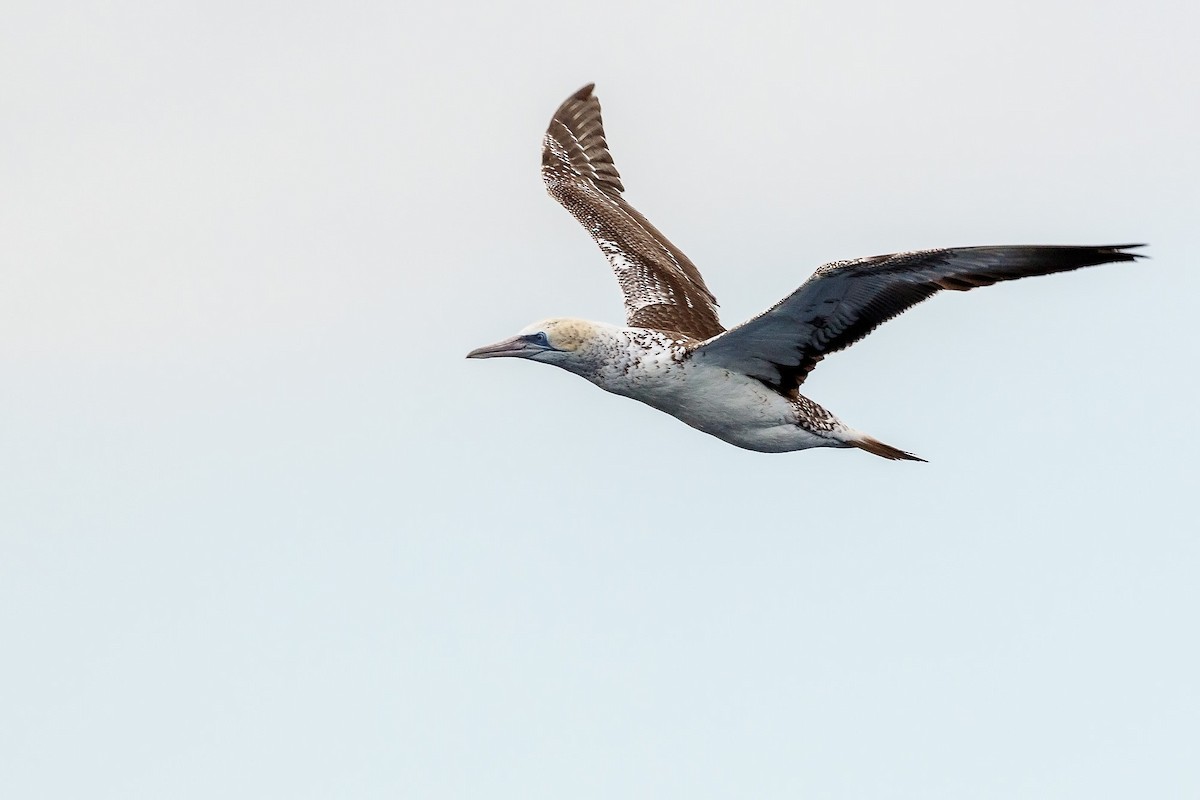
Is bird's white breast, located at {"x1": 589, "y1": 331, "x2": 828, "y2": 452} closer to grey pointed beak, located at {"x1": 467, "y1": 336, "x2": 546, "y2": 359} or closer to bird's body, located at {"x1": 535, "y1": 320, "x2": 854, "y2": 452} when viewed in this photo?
bird's body, located at {"x1": 535, "y1": 320, "x2": 854, "y2": 452}

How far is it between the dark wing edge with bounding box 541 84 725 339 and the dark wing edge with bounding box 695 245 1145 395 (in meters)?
2.66

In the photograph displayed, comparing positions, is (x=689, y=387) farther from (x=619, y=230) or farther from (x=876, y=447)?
(x=619, y=230)

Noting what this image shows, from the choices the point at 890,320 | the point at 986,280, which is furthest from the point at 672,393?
the point at 986,280

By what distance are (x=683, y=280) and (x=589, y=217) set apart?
235 centimetres

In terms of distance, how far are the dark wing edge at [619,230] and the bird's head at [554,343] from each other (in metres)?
2.51

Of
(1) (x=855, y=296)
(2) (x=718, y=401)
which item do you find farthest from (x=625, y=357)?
(1) (x=855, y=296)

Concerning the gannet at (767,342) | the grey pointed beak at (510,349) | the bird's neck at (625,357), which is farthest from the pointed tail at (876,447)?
the grey pointed beak at (510,349)

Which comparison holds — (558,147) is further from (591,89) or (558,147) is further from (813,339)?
(813,339)

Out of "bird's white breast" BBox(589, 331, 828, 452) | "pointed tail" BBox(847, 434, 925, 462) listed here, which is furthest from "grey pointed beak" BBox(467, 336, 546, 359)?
"pointed tail" BBox(847, 434, 925, 462)

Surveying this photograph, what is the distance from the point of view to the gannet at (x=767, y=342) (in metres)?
18.8

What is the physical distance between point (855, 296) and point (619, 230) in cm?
771

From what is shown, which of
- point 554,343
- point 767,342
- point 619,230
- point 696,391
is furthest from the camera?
point 619,230

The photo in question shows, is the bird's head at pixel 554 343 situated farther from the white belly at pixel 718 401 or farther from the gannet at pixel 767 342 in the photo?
the white belly at pixel 718 401

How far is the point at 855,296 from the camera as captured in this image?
2014cm
